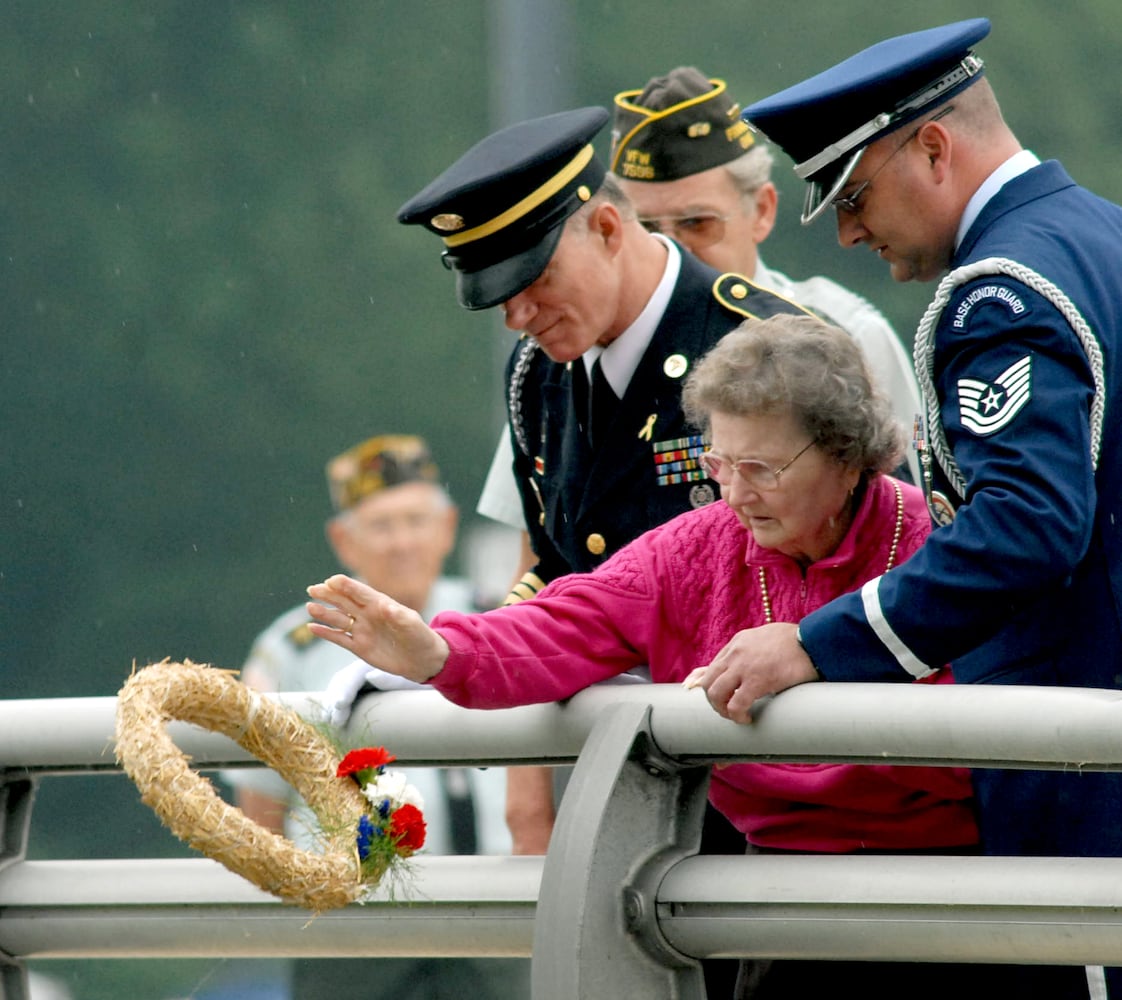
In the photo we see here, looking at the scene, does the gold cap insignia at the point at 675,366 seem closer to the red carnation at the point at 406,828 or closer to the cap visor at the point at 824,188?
the cap visor at the point at 824,188

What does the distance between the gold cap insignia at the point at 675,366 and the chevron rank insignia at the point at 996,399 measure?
3.26 feet

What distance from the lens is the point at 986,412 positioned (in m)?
2.58

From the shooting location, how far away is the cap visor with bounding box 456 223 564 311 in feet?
11.4

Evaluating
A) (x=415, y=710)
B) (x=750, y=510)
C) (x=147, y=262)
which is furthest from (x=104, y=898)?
(x=147, y=262)

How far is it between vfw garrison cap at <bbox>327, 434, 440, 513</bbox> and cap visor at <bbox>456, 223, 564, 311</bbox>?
179cm

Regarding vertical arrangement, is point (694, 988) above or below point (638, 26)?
below

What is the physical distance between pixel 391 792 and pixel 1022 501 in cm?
87

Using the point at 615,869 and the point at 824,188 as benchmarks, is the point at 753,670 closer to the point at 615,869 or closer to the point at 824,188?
the point at 615,869

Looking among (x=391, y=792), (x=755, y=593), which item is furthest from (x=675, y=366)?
(x=391, y=792)

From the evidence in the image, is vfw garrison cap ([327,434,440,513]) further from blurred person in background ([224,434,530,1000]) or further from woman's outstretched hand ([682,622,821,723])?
woman's outstretched hand ([682,622,821,723])

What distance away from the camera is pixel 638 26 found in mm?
9867

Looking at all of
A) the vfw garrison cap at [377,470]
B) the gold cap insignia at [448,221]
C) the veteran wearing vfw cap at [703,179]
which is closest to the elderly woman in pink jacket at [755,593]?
the gold cap insignia at [448,221]

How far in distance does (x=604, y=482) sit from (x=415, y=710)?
880 millimetres

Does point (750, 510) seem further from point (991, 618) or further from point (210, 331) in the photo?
point (210, 331)
